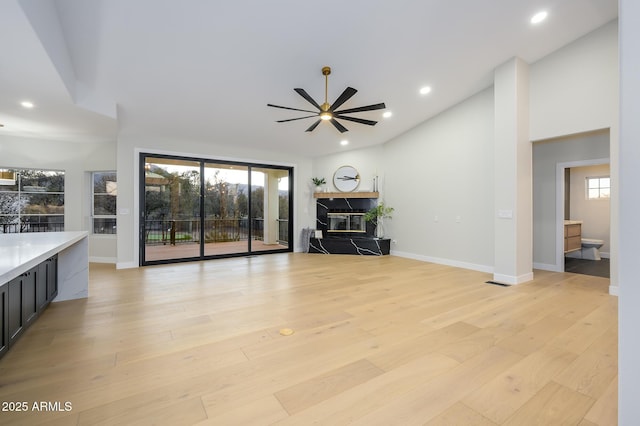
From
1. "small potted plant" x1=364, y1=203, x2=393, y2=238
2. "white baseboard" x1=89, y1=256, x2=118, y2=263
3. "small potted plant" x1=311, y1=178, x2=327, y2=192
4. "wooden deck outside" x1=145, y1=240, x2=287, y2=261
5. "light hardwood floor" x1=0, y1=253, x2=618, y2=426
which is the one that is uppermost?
"small potted plant" x1=311, y1=178, x2=327, y2=192

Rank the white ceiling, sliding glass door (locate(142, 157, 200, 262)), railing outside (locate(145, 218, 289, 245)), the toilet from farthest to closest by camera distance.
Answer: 1. the toilet
2. railing outside (locate(145, 218, 289, 245))
3. sliding glass door (locate(142, 157, 200, 262))
4. the white ceiling

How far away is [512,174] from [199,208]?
605cm

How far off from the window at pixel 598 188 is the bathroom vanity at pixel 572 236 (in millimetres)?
1021

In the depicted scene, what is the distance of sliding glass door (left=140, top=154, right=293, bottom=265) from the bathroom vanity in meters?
6.27

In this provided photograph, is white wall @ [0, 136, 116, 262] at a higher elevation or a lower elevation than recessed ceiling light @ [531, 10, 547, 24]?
lower

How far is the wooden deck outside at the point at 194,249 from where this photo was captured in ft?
20.1

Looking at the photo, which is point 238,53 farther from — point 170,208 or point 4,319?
point 170,208

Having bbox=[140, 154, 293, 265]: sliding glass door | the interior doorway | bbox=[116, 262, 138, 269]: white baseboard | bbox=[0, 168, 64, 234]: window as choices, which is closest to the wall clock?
bbox=[140, 154, 293, 265]: sliding glass door

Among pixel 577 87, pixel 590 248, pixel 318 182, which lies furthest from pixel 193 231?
pixel 590 248

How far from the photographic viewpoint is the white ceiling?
2.81 metres

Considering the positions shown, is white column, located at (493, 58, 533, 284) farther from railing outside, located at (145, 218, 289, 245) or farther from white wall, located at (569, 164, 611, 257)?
railing outside, located at (145, 218, 289, 245)

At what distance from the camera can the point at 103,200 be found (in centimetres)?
645

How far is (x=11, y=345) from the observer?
7.57ft

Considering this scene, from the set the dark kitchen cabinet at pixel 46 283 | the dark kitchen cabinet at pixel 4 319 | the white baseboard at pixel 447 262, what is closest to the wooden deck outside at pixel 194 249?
the dark kitchen cabinet at pixel 46 283
